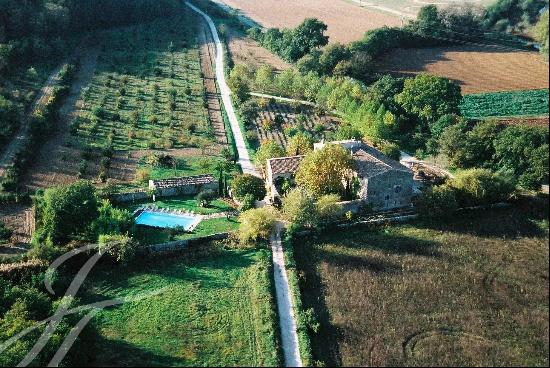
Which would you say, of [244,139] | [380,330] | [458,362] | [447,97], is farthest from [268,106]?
[458,362]

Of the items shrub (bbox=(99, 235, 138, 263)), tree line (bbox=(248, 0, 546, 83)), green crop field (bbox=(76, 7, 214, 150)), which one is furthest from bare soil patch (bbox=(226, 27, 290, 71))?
shrub (bbox=(99, 235, 138, 263))

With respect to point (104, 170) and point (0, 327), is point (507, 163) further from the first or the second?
point (0, 327)

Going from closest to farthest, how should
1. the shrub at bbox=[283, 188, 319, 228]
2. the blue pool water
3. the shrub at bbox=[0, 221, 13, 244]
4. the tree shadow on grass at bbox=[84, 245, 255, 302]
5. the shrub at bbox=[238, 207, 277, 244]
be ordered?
1. the tree shadow on grass at bbox=[84, 245, 255, 302]
2. the shrub at bbox=[238, 207, 277, 244]
3. the shrub at bbox=[283, 188, 319, 228]
4. the shrub at bbox=[0, 221, 13, 244]
5. the blue pool water

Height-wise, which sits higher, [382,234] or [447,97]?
[447,97]

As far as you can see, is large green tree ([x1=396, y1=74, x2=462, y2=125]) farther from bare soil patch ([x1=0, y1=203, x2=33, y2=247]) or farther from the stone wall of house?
bare soil patch ([x1=0, y1=203, x2=33, y2=247])

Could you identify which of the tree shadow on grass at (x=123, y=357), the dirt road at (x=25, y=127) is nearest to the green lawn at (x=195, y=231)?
the tree shadow on grass at (x=123, y=357)

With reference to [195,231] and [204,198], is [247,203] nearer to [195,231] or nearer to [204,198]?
[204,198]
